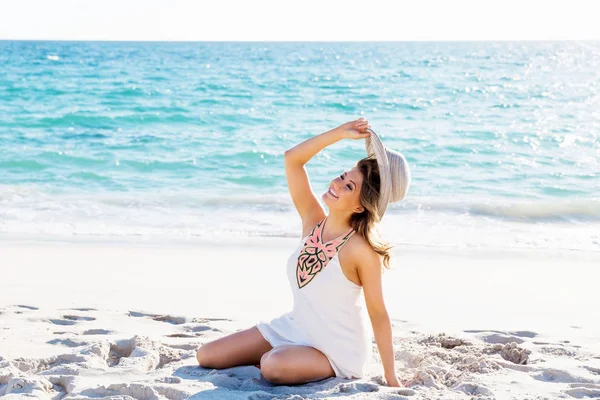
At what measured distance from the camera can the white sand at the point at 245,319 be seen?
3.63 m

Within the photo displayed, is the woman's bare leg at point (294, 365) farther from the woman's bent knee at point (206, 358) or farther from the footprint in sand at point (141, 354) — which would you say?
the footprint in sand at point (141, 354)

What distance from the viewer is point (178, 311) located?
5164 mm

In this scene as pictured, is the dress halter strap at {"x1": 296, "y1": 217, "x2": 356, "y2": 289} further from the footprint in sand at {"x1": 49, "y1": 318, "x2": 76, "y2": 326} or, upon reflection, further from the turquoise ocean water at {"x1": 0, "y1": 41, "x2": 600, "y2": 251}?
the turquoise ocean water at {"x1": 0, "y1": 41, "x2": 600, "y2": 251}

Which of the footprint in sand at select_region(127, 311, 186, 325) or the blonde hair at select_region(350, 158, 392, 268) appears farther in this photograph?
the footprint in sand at select_region(127, 311, 186, 325)

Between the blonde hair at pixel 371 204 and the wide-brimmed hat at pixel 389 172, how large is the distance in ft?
0.13

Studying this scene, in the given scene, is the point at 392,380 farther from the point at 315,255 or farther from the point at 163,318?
the point at 163,318

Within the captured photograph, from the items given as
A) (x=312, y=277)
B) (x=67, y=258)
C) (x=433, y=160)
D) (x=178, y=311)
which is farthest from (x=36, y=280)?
(x=433, y=160)

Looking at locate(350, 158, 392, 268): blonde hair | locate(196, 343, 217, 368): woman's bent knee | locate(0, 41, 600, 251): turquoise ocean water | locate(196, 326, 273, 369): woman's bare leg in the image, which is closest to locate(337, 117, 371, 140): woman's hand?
locate(350, 158, 392, 268): blonde hair

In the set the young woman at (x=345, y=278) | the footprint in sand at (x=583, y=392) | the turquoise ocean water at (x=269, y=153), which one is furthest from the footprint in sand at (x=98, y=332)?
the turquoise ocean water at (x=269, y=153)

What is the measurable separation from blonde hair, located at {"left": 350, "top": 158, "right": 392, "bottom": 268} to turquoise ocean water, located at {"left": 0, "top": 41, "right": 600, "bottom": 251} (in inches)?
159

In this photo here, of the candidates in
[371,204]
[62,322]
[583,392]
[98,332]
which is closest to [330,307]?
[371,204]

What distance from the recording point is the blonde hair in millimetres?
3609

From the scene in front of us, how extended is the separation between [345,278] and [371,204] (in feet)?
1.25

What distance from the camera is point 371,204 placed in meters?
3.62
